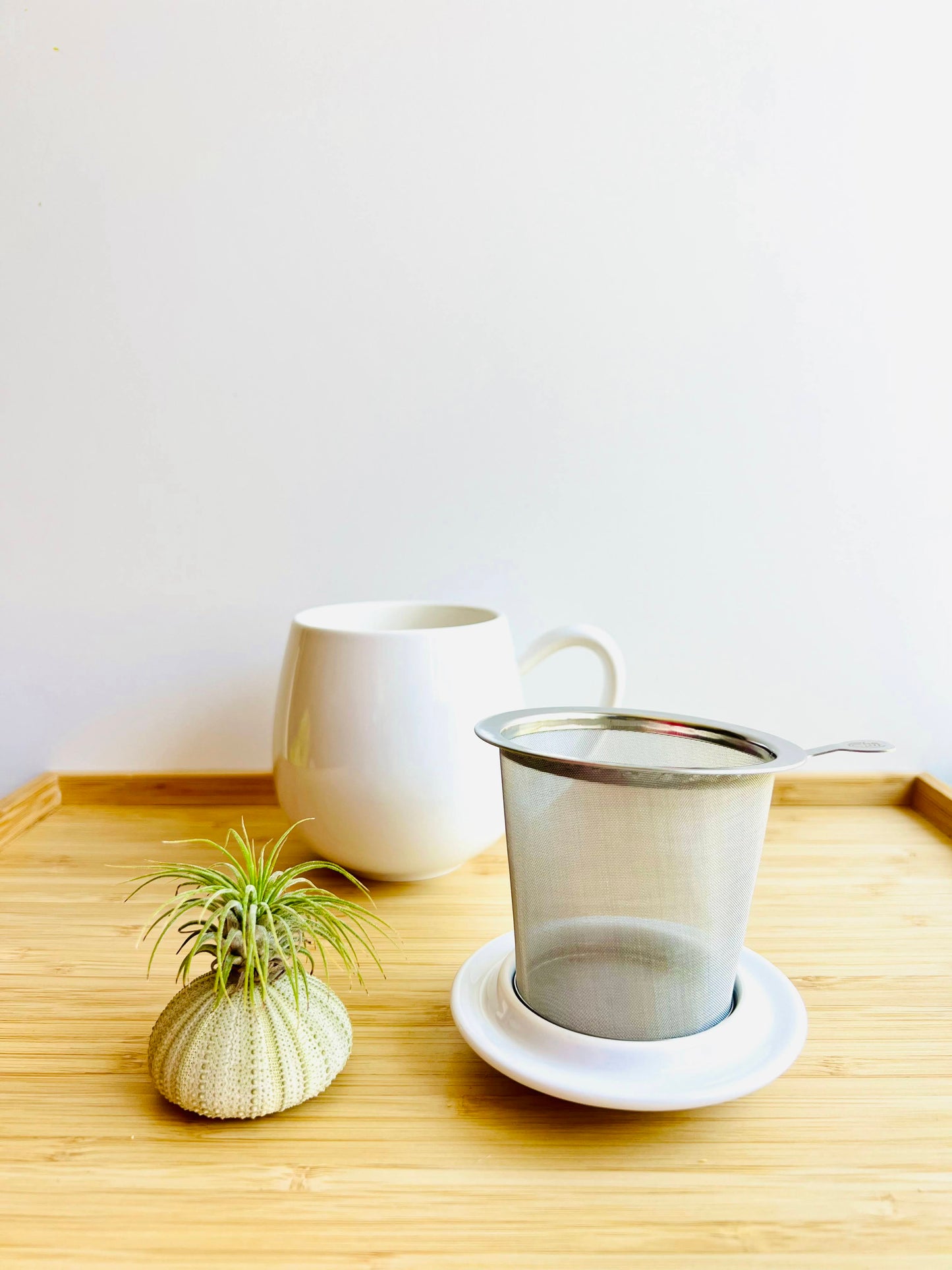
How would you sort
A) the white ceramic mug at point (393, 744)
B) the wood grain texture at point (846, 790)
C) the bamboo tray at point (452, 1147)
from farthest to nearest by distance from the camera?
the wood grain texture at point (846, 790)
the white ceramic mug at point (393, 744)
the bamboo tray at point (452, 1147)

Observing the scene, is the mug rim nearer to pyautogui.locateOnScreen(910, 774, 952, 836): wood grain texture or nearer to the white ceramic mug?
the white ceramic mug

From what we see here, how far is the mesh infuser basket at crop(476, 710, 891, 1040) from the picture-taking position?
39 centimetres

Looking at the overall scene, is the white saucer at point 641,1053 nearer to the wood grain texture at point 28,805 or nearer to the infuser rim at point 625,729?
the infuser rim at point 625,729

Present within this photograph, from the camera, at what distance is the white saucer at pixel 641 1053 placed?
1.17 feet

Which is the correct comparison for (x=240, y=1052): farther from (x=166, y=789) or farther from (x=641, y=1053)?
(x=166, y=789)

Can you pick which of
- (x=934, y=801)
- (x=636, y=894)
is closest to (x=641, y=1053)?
(x=636, y=894)

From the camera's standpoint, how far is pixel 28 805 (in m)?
0.73

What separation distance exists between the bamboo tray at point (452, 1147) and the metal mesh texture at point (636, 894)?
0.04 metres

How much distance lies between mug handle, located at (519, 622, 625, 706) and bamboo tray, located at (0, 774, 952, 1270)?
180mm

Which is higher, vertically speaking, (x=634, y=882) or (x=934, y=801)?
(x=634, y=882)

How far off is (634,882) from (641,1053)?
0.07m

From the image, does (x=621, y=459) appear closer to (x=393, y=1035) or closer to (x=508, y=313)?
(x=508, y=313)

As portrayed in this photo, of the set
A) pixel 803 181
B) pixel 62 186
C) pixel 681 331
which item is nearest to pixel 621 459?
pixel 681 331

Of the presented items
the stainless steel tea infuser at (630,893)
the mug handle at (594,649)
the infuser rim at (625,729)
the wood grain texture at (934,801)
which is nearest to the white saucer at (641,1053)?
the stainless steel tea infuser at (630,893)
